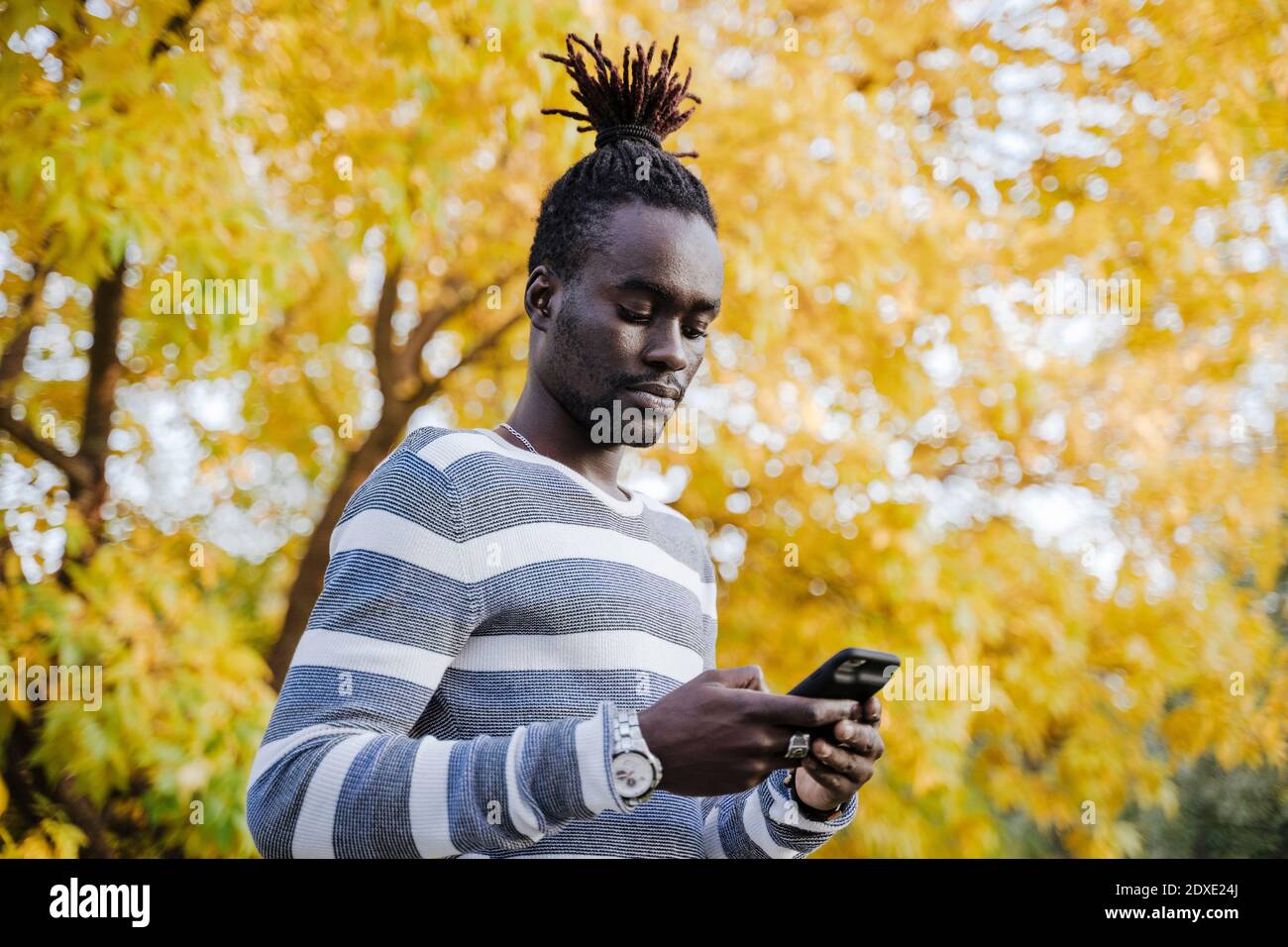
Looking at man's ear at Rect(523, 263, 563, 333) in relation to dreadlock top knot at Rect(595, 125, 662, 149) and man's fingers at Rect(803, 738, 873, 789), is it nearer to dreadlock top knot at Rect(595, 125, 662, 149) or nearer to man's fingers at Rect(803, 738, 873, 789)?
→ dreadlock top knot at Rect(595, 125, 662, 149)

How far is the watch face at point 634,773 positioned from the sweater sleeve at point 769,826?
0.41m

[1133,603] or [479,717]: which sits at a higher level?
[1133,603]

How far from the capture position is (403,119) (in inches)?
163

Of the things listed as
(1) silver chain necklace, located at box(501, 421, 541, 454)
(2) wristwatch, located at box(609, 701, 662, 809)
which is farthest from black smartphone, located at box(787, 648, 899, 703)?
(1) silver chain necklace, located at box(501, 421, 541, 454)

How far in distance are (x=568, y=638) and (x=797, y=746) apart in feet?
1.16

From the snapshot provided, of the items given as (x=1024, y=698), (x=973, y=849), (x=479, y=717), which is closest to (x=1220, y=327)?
(x=1024, y=698)

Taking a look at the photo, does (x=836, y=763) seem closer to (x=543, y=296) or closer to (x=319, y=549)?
(x=543, y=296)

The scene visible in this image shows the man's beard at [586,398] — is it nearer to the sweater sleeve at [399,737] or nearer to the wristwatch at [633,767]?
the sweater sleeve at [399,737]

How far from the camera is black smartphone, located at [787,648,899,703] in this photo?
1238 mm

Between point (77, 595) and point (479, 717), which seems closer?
point (479, 717)

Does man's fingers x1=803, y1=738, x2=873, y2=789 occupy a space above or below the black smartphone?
below

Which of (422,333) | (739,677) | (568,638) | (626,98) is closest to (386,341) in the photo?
(422,333)
